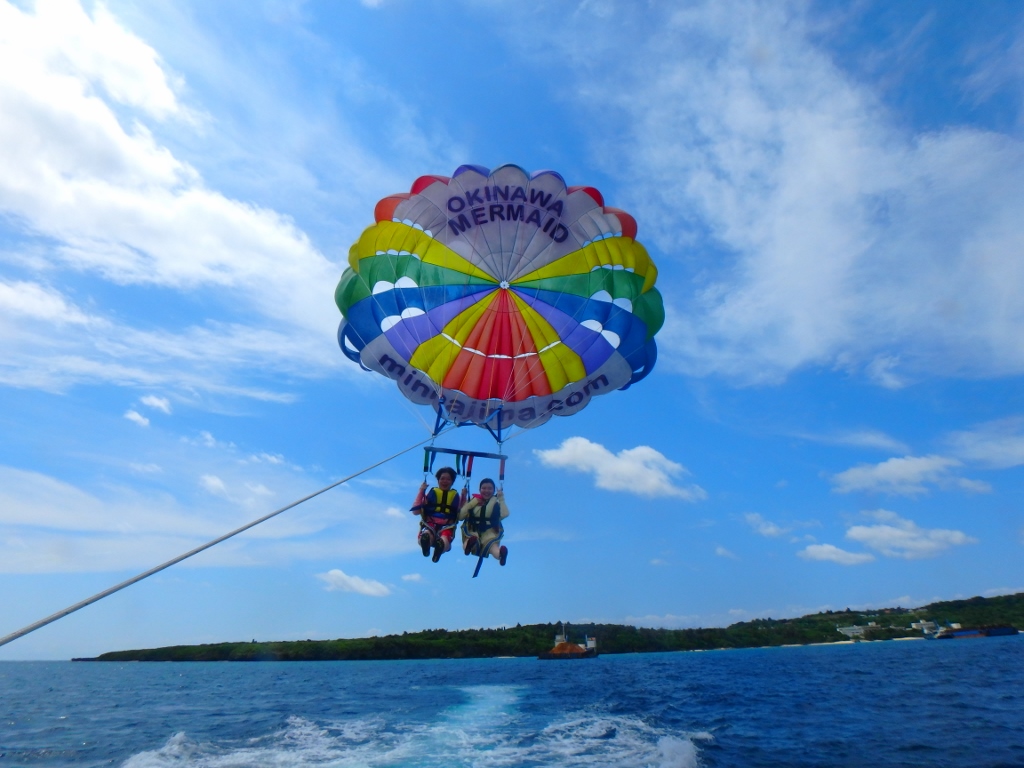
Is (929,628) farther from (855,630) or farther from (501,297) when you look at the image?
(501,297)

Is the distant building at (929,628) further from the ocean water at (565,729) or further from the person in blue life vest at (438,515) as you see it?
the person in blue life vest at (438,515)

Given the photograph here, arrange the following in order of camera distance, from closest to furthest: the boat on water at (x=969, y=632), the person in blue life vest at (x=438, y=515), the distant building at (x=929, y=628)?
1. the person in blue life vest at (x=438, y=515)
2. the boat on water at (x=969, y=632)
3. the distant building at (x=929, y=628)

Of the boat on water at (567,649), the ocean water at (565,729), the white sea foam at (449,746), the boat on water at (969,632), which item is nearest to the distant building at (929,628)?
the boat on water at (969,632)

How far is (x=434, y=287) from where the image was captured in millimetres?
9555

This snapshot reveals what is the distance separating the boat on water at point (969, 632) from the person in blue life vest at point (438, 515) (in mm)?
85977

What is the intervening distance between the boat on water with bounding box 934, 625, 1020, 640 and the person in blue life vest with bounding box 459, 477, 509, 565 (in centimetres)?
8564

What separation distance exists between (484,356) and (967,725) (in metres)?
14.1

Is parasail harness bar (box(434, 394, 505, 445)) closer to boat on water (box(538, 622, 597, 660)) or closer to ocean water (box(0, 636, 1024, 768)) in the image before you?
ocean water (box(0, 636, 1024, 768))

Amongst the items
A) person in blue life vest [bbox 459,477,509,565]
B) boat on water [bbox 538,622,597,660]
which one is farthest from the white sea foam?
boat on water [bbox 538,622,597,660]

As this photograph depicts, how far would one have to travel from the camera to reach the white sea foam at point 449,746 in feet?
39.7

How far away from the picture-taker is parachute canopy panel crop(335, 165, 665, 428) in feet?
29.7

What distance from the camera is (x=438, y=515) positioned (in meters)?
8.05

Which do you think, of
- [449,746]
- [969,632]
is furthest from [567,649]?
[449,746]

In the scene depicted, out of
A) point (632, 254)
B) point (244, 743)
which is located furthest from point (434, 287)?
point (244, 743)
